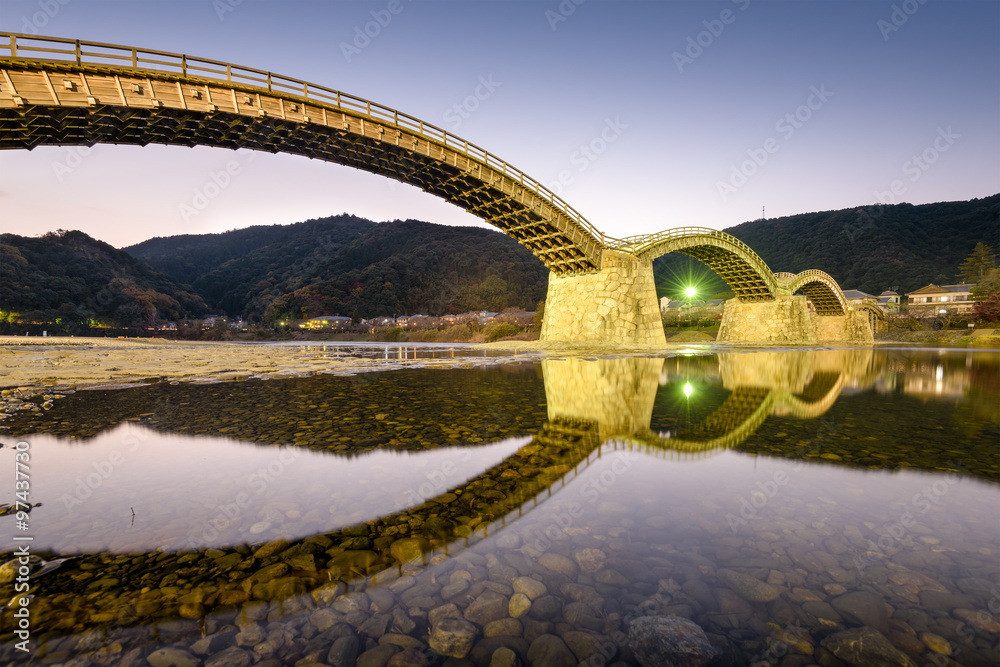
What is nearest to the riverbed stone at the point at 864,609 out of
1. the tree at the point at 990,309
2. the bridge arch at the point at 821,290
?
the bridge arch at the point at 821,290

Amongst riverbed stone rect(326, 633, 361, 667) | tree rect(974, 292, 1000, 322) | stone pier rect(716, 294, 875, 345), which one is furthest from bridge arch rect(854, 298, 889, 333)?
riverbed stone rect(326, 633, 361, 667)

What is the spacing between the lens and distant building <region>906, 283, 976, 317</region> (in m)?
70.4

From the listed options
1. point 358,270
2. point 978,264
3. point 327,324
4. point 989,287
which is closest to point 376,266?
point 358,270

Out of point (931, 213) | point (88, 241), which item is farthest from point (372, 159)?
point (931, 213)

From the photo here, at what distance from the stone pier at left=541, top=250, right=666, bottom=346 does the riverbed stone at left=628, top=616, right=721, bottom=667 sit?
2785 centimetres

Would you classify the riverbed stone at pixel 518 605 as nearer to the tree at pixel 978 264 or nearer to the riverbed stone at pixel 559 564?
the riverbed stone at pixel 559 564

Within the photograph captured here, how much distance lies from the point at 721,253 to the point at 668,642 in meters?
43.4

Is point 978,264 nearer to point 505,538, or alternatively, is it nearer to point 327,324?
point 505,538

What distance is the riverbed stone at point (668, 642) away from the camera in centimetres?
158

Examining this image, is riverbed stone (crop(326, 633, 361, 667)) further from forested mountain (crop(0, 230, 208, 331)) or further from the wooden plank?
forested mountain (crop(0, 230, 208, 331))

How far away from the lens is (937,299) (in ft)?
249

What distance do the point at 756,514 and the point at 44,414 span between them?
953 centimetres

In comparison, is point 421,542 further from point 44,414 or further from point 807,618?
point 44,414

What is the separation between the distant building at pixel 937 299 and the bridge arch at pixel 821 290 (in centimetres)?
2879
